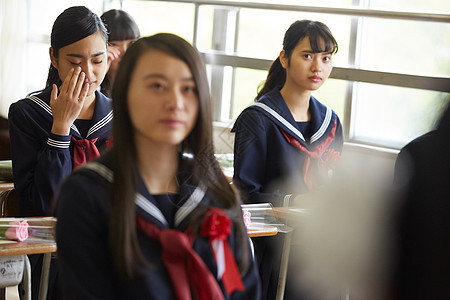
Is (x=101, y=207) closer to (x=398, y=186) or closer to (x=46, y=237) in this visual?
(x=398, y=186)

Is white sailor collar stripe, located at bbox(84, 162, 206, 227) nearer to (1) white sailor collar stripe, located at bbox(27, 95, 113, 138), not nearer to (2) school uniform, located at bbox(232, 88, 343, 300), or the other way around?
(1) white sailor collar stripe, located at bbox(27, 95, 113, 138)

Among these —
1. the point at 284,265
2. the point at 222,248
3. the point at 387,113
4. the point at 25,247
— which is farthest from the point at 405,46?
the point at 222,248

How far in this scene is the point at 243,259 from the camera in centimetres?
121

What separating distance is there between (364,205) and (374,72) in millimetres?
2132

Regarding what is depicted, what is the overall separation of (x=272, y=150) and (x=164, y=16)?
2440 mm

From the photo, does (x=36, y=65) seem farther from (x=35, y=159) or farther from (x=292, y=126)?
(x=35, y=159)

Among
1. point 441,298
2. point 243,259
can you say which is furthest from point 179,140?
point 441,298

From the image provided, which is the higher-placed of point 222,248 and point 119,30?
point 119,30

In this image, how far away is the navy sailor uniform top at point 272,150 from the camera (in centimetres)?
243

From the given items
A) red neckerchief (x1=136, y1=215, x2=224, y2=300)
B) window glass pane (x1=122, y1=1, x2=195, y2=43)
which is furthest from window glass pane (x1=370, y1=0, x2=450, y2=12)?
red neckerchief (x1=136, y1=215, x2=224, y2=300)

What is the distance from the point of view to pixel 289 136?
2.52 m

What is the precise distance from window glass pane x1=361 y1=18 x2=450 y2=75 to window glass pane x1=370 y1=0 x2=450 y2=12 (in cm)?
8

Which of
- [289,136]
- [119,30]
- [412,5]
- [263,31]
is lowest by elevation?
[289,136]

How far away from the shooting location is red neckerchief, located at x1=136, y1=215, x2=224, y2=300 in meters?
1.10
